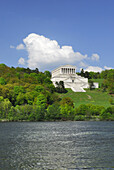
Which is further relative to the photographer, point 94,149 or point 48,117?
point 48,117

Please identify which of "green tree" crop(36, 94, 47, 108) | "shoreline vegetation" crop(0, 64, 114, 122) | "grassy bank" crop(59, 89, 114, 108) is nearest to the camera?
"shoreline vegetation" crop(0, 64, 114, 122)

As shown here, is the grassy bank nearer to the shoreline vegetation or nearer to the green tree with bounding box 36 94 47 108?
the shoreline vegetation

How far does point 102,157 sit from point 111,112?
2833 inches

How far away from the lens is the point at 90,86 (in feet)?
549

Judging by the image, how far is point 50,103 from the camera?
427 feet

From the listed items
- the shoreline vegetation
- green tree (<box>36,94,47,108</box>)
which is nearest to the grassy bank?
the shoreline vegetation

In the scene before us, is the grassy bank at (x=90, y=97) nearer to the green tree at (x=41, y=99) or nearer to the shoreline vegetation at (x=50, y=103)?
the shoreline vegetation at (x=50, y=103)

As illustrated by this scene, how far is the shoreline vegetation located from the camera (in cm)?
9662

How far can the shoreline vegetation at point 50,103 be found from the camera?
317 feet

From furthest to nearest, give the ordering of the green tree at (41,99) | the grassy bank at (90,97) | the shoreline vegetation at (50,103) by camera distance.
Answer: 1. the grassy bank at (90,97)
2. the green tree at (41,99)
3. the shoreline vegetation at (50,103)

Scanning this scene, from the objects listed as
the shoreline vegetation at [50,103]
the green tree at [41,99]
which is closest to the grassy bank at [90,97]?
the shoreline vegetation at [50,103]

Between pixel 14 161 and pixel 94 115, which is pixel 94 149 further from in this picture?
pixel 94 115

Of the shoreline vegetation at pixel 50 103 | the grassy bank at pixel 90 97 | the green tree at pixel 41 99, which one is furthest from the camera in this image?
the grassy bank at pixel 90 97

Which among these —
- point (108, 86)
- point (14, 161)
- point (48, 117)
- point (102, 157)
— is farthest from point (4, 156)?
point (108, 86)
